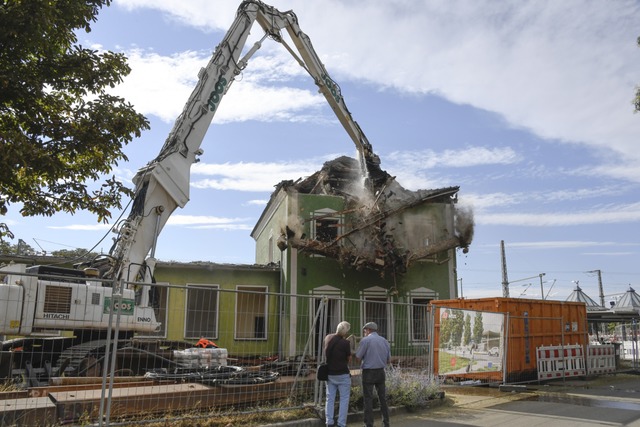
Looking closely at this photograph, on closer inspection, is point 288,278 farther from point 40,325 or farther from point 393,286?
point 40,325

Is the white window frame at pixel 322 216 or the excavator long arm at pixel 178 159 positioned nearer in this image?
the excavator long arm at pixel 178 159

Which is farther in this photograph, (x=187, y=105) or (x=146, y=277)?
(x=187, y=105)

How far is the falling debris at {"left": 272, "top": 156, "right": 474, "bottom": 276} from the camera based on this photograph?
2172cm

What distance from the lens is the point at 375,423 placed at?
8.99 meters

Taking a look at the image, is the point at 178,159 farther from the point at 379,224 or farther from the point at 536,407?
the point at 379,224

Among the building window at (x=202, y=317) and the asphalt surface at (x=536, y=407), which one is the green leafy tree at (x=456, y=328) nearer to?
the asphalt surface at (x=536, y=407)

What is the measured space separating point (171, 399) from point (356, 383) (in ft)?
11.6

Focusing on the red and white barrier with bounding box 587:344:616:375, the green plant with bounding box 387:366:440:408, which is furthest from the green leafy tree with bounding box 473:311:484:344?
the red and white barrier with bounding box 587:344:616:375

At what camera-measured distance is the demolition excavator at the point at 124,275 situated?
10.2 meters

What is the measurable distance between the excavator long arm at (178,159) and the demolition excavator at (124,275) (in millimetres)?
21

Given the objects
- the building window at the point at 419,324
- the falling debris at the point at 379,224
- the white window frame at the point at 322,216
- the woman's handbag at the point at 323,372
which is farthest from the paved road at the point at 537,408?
the white window frame at the point at 322,216

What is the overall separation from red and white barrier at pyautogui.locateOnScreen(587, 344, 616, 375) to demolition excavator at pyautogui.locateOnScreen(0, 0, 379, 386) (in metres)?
13.0

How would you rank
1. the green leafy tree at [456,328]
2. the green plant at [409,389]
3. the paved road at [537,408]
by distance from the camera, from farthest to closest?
the green leafy tree at [456,328] < the green plant at [409,389] < the paved road at [537,408]

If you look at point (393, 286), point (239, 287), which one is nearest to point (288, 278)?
point (239, 287)
